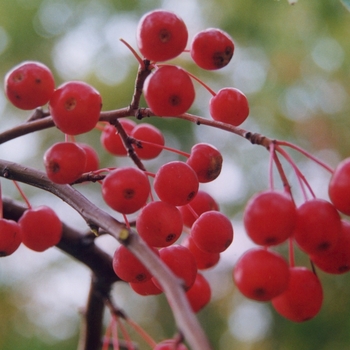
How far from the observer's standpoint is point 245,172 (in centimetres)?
328

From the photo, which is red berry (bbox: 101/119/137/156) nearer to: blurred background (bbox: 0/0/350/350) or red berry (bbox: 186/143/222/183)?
red berry (bbox: 186/143/222/183)

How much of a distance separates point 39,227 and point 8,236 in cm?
5

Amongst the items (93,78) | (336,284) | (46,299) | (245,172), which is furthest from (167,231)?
(93,78)

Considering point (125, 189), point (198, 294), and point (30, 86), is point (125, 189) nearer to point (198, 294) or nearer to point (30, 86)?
point (30, 86)

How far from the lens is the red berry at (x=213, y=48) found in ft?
1.85

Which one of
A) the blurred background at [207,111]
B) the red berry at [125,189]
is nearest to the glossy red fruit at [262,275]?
the red berry at [125,189]

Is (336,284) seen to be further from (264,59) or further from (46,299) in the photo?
(46,299)

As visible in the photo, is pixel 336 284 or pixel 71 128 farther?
pixel 336 284

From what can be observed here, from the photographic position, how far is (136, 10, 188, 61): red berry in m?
0.51

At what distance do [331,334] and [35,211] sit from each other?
7.09 feet

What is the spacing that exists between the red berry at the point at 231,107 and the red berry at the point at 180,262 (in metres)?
0.19

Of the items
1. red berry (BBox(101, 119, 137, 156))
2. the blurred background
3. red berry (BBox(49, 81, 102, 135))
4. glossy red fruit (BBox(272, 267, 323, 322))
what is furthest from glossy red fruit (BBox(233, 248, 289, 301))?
the blurred background

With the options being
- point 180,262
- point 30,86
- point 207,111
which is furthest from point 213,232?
point 207,111

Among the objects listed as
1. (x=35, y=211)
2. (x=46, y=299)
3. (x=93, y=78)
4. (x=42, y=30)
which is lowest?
(x=46, y=299)
